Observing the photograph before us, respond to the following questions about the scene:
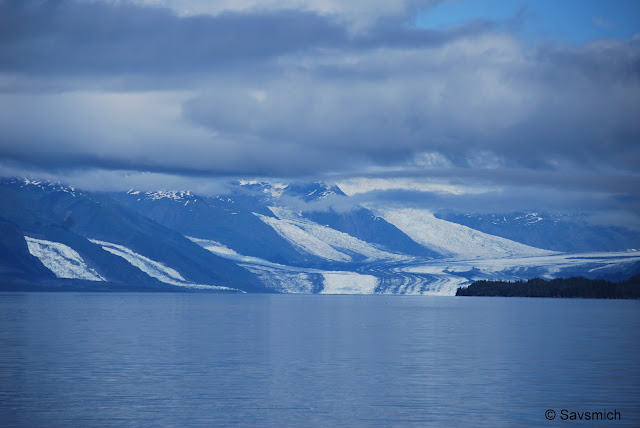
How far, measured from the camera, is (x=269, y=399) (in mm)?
50156

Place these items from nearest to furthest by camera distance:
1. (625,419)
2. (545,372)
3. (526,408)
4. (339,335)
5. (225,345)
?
(625,419)
(526,408)
(545,372)
(225,345)
(339,335)

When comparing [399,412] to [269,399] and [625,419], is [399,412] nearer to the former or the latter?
[269,399]

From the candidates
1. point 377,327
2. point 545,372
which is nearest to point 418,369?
point 545,372

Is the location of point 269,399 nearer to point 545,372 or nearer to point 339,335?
point 545,372

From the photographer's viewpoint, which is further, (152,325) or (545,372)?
(152,325)

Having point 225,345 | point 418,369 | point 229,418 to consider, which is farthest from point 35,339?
point 229,418

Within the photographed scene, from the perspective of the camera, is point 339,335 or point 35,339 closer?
point 35,339

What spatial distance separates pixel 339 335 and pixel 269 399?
49533mm

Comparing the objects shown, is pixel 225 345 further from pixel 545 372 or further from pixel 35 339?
pixel 545 372

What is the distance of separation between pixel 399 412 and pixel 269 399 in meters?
7.53

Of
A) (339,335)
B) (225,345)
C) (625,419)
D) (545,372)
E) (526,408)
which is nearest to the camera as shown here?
(625,419)

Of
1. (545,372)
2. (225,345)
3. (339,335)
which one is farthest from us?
(339,335)

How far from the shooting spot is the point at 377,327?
11712 cm

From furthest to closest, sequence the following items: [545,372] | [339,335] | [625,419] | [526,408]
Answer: [339,335] → [545,372] → [526,408] → [625,419]
